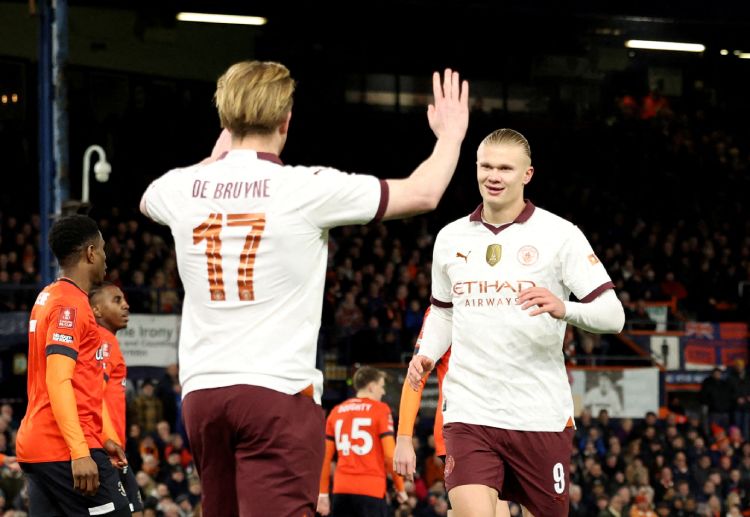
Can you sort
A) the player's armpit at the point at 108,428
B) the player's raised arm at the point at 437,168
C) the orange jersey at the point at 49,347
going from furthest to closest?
the player's armpit at the point at 108,428 < the orange jersey at the point at 49,347 < the player's raised arm at the point at 437,168

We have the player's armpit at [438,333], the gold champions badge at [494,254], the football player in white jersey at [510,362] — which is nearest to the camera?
the football player in white jersey at [510,362]

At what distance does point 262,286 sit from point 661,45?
32691 mm

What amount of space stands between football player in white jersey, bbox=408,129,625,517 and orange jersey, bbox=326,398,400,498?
518cm

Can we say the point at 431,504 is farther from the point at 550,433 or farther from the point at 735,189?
the point at 735,189

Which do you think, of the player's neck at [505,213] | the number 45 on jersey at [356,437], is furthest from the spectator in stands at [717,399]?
the player's neck at [505,213]

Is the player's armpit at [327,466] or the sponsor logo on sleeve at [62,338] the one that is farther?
the player's armpit at [327,466]

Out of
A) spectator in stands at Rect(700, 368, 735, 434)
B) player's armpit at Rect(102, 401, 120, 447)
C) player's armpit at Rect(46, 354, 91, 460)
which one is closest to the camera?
player's armpit at Rect(46, 354, 91, 460)

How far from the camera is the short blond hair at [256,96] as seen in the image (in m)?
4.23

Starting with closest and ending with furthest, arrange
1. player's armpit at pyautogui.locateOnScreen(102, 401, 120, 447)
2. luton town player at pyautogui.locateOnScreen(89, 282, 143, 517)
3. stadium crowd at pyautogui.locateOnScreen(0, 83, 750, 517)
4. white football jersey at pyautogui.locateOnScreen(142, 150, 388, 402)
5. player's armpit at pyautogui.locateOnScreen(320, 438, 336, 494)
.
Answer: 1. white football jersey at pyautogui.locateOnScreen(142, 150, 388, 402)
2. player's armpit at pyautogui.locateOnScreen(102, 401, 120, 447)
3. luton town player at pyautogui.locateOnScreen(89, 282, 143, 517)
4. player's armpit at pyautogui.locateOnScreen(320, 438, 336, 494)
5. stadium crowd at pyautogui.locateOnScreen(0, 83, 750, 517)

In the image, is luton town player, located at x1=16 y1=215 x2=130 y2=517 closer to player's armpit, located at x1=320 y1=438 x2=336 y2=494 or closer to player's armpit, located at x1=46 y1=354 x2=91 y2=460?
player's armpit, located at x1=46 y1=354 x2=91 y2=460

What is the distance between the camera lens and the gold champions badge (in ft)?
22.2

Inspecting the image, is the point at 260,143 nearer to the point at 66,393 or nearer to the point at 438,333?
the point at 66,393

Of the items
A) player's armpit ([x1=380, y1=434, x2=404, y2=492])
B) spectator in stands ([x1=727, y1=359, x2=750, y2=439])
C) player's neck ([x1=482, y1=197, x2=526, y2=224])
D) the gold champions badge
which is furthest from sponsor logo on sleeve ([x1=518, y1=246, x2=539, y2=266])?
spectator in stands ([x1=727, y1=359, x2=750, y2=439])

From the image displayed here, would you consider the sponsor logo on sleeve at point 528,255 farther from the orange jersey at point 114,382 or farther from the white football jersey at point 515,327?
the orange jersey at point 114,382
